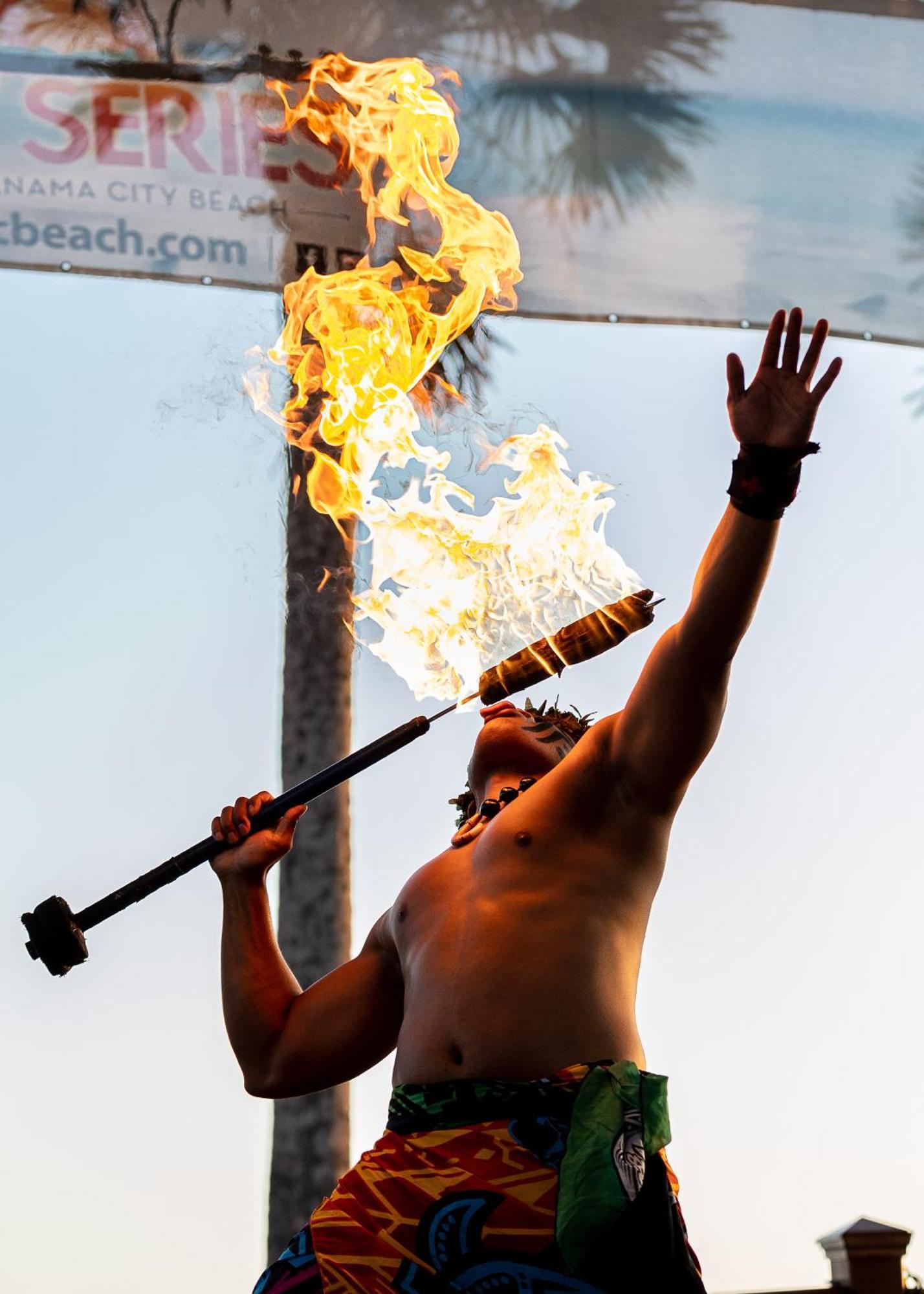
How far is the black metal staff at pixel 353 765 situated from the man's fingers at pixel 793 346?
632 millimetres

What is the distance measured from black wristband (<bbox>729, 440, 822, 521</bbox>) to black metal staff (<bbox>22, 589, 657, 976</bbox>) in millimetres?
563

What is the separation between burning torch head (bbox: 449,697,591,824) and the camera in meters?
3.03

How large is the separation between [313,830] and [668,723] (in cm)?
336

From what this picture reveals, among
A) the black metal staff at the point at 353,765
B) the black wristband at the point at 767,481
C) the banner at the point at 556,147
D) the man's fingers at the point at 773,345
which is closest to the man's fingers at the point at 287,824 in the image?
the black metal staff at the point at 353,765

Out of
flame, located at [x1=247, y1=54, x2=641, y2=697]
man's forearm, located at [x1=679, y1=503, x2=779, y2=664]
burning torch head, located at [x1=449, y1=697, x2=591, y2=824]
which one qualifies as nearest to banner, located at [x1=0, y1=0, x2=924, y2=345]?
flame, located at [x1=247, y1=54, x2=641, y2=697]

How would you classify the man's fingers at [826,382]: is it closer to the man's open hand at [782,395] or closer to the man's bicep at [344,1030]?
the man's open hand at [782,395]

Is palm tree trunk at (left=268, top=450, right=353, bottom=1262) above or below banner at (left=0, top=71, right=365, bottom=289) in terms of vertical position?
below

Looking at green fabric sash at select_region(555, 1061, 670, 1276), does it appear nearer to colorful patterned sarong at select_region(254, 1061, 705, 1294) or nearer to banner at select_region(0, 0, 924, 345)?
colorful patterned sarong at select_region(254, 1061, 705, 1294)

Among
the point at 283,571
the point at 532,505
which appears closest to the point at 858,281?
the point at 283,571

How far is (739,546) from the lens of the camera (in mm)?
2312

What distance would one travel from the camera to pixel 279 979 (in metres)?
3.04

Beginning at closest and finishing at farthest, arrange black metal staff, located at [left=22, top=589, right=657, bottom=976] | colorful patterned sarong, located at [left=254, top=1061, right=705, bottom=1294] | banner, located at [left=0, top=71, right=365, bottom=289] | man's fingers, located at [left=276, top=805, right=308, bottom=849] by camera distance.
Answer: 1. colorful patterned sarong, located at [left=254, top=1061, right=705, bottom=1294]
2. black metal staff, located at [left=22, top=589, right=657, bottom=976]
3. man's fingers, located at [left=276, top=805, right=308, bottom=849]
4. banner, located at [left=0, top=71, right=365, bottom=289]

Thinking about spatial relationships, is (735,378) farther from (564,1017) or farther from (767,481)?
(564,1017)

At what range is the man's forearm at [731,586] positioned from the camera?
7.57 ft
